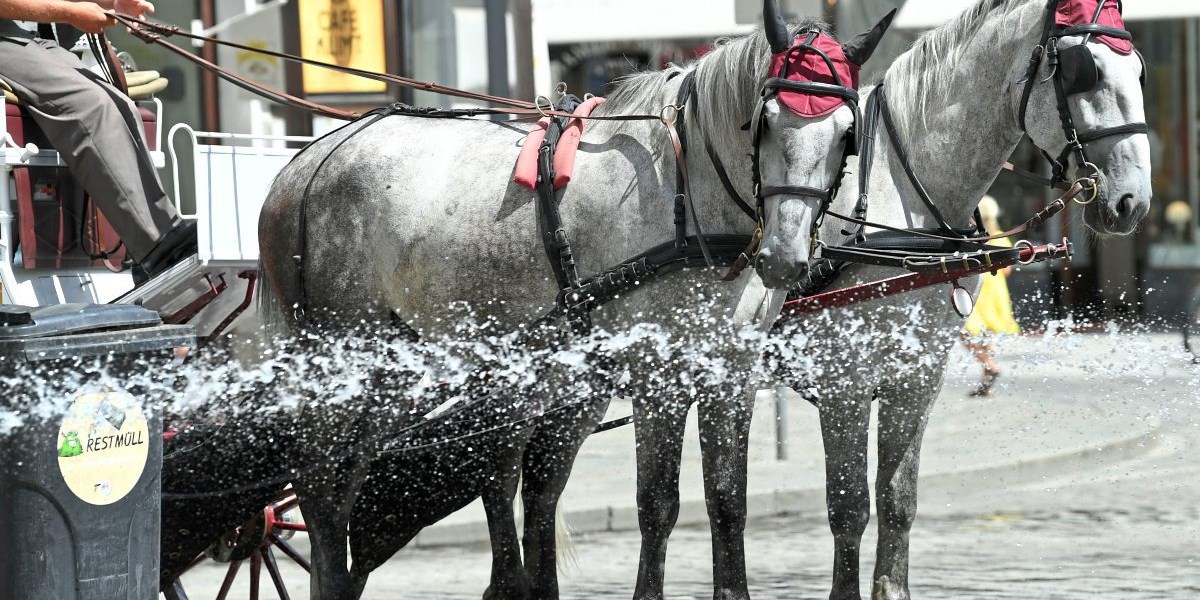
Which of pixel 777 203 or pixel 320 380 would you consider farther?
pixel 320 380

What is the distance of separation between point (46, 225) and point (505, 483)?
5.99 feet

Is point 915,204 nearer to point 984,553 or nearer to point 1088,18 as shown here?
point 1088,18

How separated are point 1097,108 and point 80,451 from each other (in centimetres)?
303

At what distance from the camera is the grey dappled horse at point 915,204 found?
4.83 meters

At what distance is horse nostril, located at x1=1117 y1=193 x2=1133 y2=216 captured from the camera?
4.53m

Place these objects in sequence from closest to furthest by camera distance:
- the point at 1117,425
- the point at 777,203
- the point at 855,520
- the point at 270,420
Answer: the point at 777,203 → the point at 855,520 → the point at 270,420 → the point at 1117,425

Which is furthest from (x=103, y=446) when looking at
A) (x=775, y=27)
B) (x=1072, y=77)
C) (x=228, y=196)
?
(x=1072, y=77)

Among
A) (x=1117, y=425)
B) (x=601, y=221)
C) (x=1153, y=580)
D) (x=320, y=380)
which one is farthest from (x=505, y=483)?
(x=1117, y=425)

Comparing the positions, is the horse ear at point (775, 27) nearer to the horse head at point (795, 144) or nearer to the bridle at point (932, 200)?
the horse head at point (795, 144)

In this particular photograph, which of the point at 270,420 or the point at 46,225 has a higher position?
the point at 46,225

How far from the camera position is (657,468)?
182 inches

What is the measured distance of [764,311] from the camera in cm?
456

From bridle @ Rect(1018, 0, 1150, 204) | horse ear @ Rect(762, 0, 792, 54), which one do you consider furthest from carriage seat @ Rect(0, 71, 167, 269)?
bridle @ Rect(1018, 0, 1150, 204)

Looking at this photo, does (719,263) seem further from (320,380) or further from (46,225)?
(46,225)
